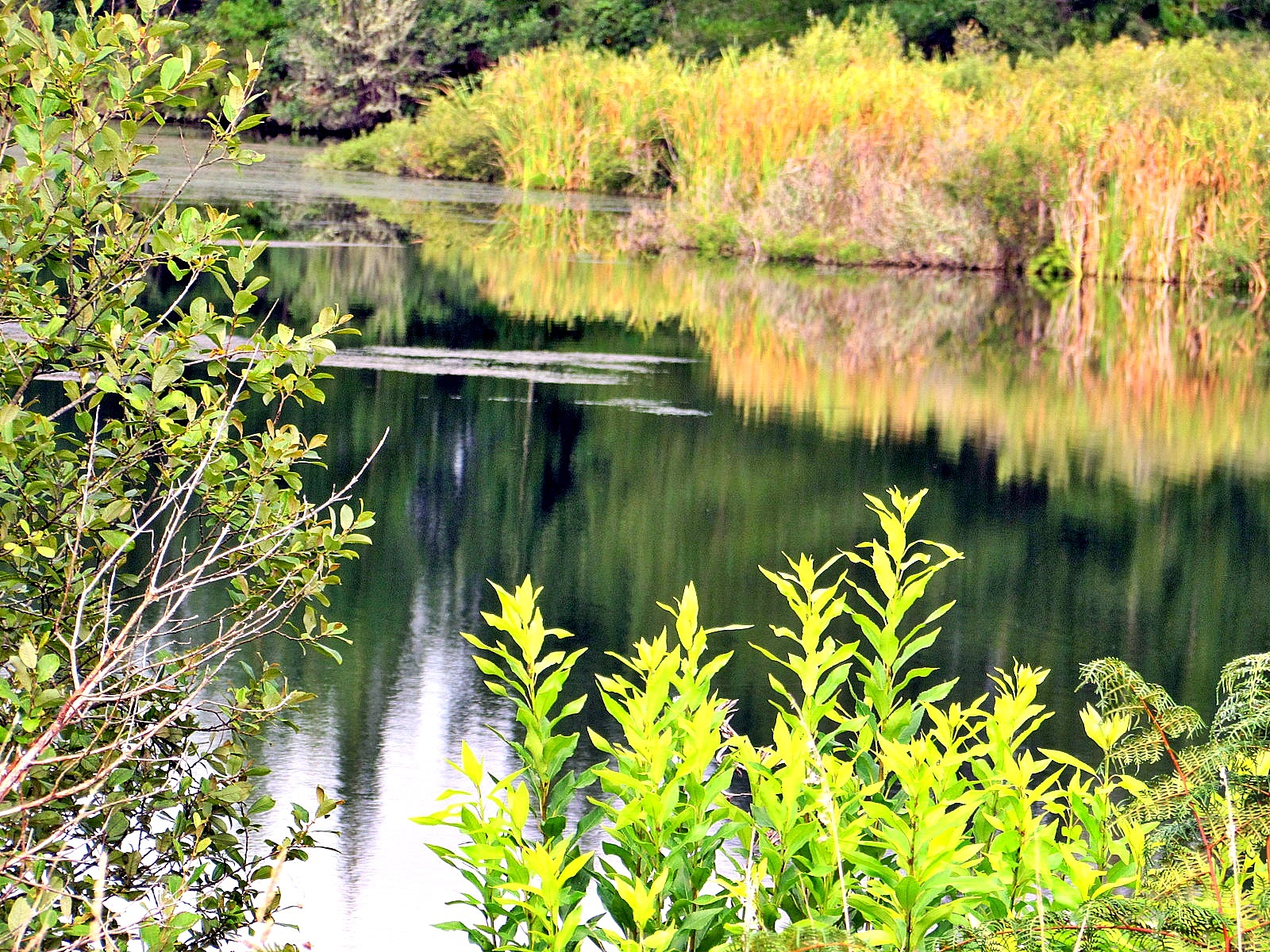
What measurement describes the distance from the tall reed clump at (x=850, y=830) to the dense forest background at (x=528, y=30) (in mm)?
32897

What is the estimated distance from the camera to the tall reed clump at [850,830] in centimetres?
244

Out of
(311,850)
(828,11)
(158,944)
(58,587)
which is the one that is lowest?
(311,850)

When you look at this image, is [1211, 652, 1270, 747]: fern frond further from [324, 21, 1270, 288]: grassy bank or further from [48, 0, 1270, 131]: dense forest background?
[48, 0, 1270, 131]: dense forest background

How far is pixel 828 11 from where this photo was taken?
38.9 m

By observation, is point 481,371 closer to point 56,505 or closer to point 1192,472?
point 1192,472

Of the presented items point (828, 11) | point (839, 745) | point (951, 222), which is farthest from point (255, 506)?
point (828, 11)

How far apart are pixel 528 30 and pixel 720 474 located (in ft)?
96.8

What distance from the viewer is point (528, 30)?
36.9 metres

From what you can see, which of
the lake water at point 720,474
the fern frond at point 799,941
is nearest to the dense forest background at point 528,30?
the lake water at point 720,474

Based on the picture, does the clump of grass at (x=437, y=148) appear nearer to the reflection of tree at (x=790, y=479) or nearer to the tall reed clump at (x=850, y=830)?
the reflection of tree at (x=790, y=479)

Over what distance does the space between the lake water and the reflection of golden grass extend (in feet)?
0.15

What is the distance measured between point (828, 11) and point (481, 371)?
96.0ft

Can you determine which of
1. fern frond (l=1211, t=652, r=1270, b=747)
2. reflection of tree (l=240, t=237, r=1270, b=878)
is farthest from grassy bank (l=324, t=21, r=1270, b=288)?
fern frond (l=1211, t=652, r=1270, b=747)

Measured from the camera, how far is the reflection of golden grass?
10.4 meters
